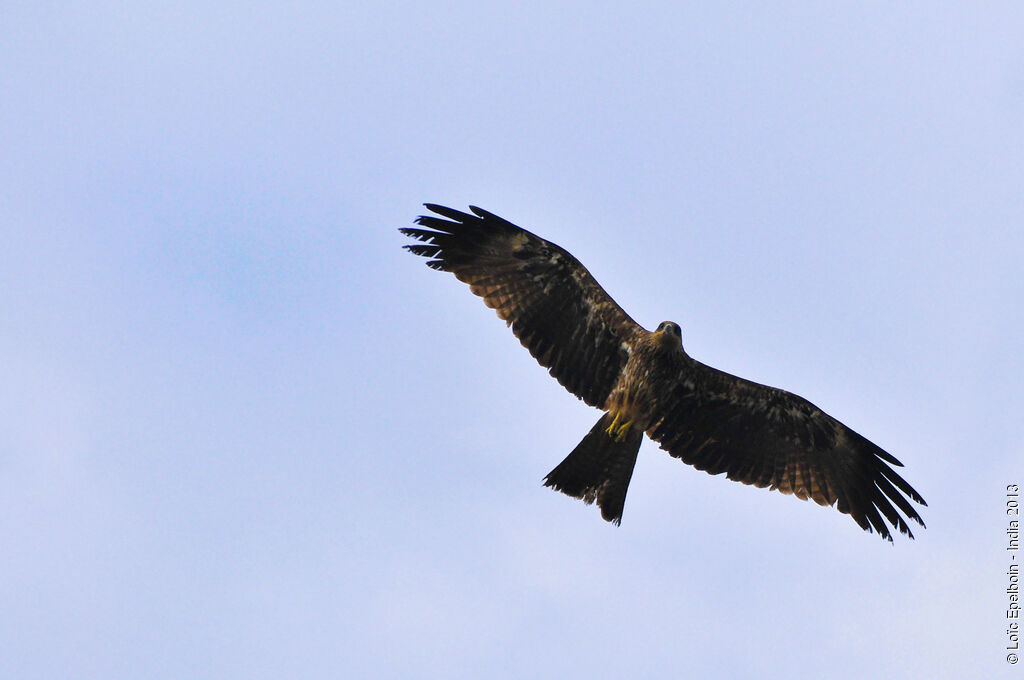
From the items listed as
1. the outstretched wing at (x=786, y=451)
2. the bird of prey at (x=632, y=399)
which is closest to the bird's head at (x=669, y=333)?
the bird of prey at (x=632, y=399)

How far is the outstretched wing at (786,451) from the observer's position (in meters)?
10.5

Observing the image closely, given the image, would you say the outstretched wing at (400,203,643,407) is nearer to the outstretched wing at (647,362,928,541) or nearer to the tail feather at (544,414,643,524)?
the tail feather at (544,414,643,524)

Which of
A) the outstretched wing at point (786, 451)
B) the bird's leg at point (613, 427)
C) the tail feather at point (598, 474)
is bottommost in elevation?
the tail feather at point (598, 474)

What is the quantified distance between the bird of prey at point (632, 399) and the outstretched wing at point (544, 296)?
0.04 feet

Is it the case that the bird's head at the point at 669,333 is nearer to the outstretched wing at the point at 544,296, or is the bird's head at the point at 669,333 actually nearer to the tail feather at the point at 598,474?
the outstretched wing at the point at 544,296

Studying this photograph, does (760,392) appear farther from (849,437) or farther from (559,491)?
(559,491)

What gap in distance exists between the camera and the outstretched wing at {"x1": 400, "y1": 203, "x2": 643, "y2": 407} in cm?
1043

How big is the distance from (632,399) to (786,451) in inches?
77.4

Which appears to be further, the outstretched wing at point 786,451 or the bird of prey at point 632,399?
the outstretched wing at point 786,451

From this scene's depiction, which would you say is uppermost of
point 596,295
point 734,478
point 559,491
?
point 596,295

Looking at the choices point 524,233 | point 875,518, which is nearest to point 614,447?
point 524,233

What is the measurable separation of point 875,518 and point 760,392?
200 centimetres

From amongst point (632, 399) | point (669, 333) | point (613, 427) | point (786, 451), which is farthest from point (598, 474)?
point (786, 451)

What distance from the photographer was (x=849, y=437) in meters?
10.6
